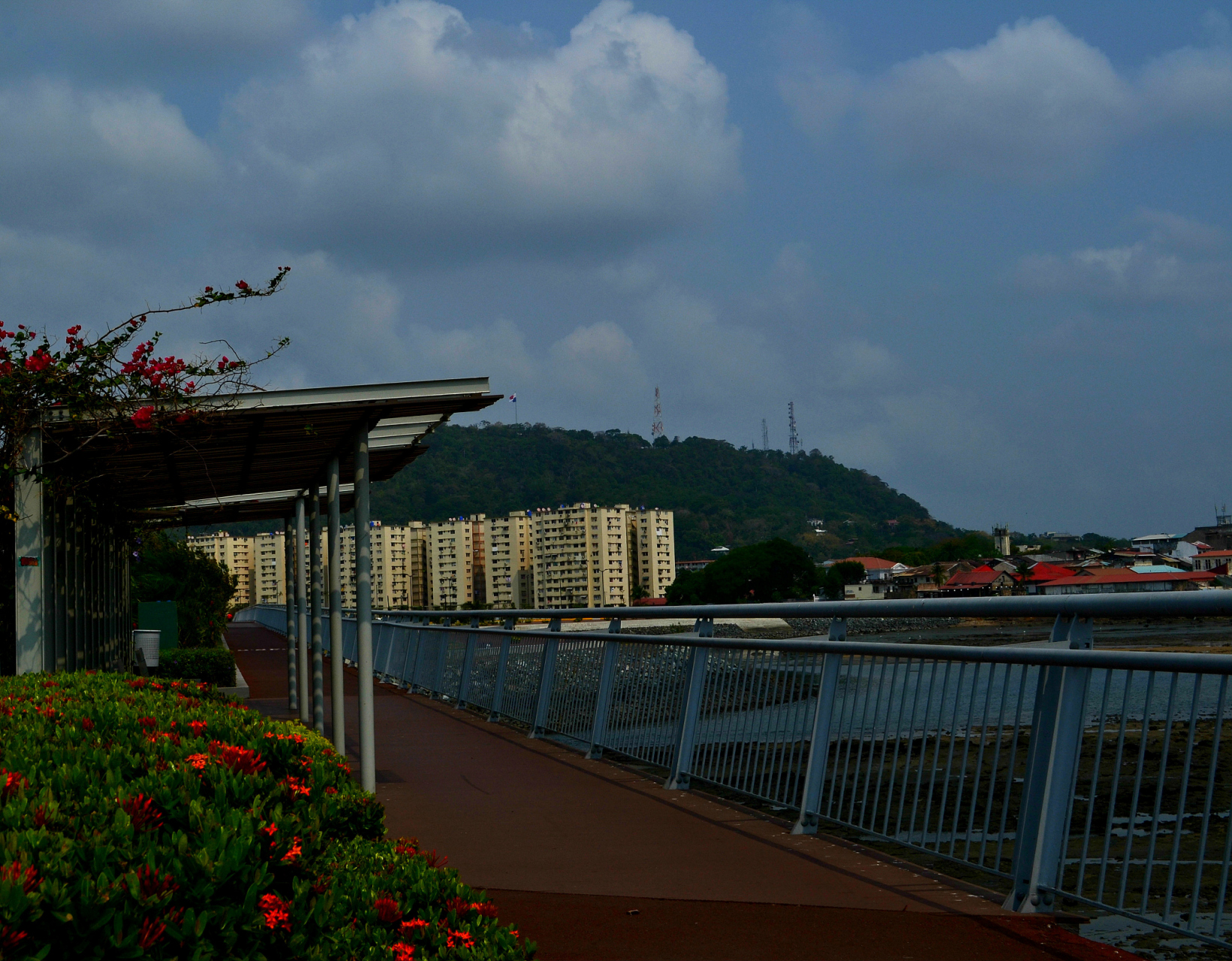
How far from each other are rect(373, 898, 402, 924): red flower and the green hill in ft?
459

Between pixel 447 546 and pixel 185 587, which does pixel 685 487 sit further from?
pixel 185 587

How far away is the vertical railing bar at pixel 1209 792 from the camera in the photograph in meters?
3.53

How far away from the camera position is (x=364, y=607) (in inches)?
300

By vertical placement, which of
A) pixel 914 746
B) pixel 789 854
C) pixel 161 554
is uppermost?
pixel 914 746

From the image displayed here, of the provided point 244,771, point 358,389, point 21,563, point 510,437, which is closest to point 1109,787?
point 244,771

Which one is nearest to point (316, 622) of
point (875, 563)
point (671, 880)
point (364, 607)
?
point (364, 607)

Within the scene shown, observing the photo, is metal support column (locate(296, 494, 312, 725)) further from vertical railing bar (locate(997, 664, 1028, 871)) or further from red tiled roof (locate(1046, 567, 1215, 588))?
red tiled roof (locate(1046, 567, 1215, 588))

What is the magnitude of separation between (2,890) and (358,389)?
544 centimetres

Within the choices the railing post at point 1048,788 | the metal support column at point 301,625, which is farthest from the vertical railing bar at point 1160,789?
the metal support column at point 301,625

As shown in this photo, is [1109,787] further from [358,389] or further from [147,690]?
[358,389]

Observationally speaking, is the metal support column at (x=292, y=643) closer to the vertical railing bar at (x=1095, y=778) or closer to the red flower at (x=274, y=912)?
the vertical railing bar at (x=1095, y=778)

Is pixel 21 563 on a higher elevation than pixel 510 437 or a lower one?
higher

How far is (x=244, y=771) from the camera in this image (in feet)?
9.69

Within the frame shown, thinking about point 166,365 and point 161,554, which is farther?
point 161,554
